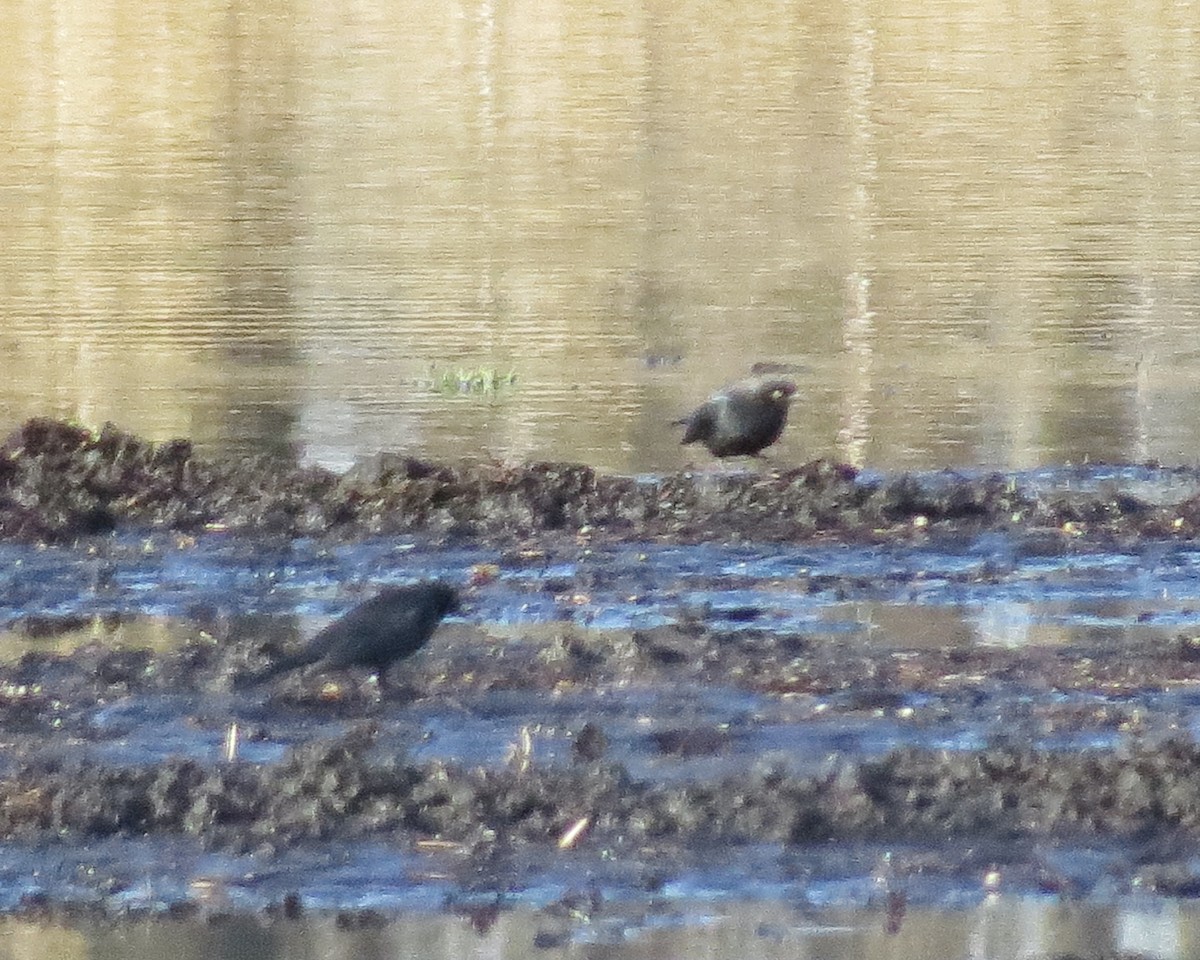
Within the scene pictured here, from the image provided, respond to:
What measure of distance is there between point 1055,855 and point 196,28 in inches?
1334

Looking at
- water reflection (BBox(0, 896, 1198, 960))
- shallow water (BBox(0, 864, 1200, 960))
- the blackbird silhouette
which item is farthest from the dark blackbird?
water reflection (BBox(0, 896, 1198, 960))

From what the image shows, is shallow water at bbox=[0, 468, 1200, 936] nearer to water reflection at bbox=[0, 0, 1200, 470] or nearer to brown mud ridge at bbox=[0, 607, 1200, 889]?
brown mud ridge at bbox=[0, 607, 1200, 889]

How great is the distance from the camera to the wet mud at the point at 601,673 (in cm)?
538

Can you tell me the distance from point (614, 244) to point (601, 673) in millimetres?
10174

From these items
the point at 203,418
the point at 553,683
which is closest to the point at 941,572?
the point at 553,683

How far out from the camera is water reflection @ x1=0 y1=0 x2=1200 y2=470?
36.7 ft

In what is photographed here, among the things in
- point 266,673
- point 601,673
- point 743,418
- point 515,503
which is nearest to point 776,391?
point 743,418

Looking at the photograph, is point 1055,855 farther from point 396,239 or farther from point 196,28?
point 196,28

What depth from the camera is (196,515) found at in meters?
8.73

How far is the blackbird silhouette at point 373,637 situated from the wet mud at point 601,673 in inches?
2.1

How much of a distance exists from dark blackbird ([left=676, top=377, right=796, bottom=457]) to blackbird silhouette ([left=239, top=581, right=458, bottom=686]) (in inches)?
117

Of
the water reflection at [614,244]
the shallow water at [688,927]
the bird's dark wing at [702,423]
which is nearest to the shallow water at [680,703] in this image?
the shallow water at [688,927]

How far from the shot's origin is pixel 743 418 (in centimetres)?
962

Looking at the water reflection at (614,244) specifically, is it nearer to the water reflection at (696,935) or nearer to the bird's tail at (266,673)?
the bird's tail at (266,673)
